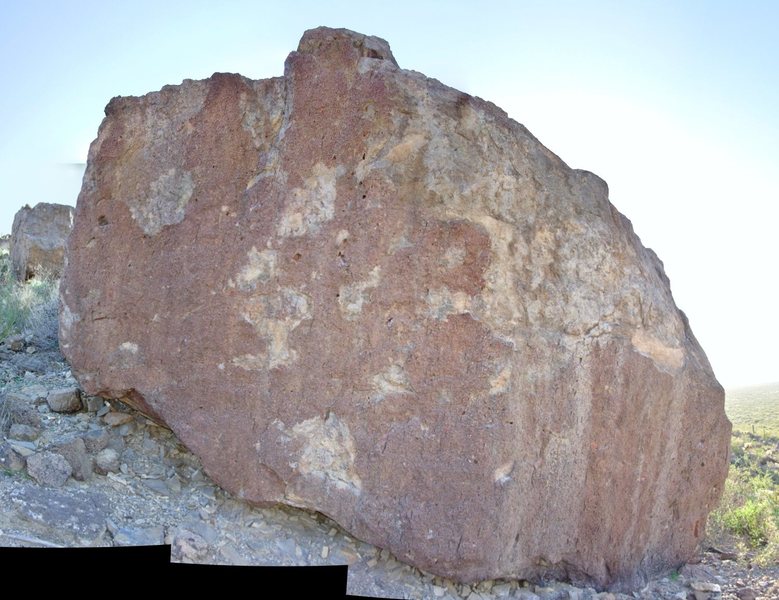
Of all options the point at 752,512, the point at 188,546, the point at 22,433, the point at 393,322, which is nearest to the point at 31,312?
the point at 22,433

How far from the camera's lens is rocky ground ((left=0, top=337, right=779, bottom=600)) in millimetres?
3393

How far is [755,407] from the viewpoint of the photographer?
15188mm

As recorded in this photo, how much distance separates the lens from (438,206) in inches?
139

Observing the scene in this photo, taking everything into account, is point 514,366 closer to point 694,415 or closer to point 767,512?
point 694,415

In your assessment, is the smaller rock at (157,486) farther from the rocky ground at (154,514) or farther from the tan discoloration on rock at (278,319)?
the tan discoloration on rock at (278,319)

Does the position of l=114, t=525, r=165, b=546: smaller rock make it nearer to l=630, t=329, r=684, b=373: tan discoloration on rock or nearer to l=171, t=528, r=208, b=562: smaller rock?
l=171, t=528, r=208, b=562: smaller rock

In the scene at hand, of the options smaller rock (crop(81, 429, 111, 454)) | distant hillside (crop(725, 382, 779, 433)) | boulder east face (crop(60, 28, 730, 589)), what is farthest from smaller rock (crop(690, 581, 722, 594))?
distant hillside (crop(725, 382, 779, 433))

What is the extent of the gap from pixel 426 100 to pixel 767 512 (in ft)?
12.6

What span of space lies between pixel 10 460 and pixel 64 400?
61cm

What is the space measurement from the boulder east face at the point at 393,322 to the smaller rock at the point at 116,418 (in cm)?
19

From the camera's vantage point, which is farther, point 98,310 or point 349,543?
point 98,310

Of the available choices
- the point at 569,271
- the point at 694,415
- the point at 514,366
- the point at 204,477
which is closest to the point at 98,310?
the point at 204,477

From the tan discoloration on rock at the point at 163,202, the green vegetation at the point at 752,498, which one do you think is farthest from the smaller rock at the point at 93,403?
the green vegetation at the point at 752,498

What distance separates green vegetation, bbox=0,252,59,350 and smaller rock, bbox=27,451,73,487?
172cm
